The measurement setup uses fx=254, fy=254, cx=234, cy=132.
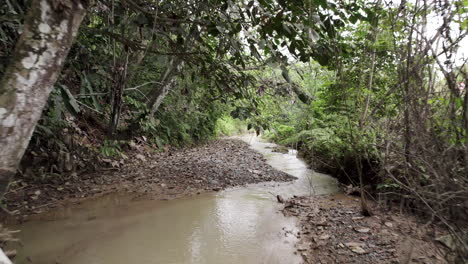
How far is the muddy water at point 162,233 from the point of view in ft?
7.27

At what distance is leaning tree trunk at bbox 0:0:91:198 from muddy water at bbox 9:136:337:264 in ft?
4.16

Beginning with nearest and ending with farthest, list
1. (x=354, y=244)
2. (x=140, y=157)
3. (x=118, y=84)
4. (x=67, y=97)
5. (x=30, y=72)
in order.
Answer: (x=30, y=72)
(x=354, y=244)
(x=67, y=97)
(x=118, y=84)
(x=140, y=157)

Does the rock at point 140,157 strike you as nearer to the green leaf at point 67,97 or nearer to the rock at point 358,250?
the green leaf at point 67,97

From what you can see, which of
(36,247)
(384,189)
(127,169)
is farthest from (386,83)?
(36,247)

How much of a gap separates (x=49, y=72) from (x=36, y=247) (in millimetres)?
1722

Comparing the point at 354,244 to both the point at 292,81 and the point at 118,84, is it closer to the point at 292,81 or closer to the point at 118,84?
the point at 292,81

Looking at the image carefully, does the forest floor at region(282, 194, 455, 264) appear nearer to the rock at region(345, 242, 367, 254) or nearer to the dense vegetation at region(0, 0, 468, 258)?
the rock at region(345, 242, 367, 254)

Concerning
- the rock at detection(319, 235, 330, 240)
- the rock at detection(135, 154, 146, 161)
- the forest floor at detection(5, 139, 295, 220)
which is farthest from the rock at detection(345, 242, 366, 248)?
the rock at detection(135, 154, 146, 161)

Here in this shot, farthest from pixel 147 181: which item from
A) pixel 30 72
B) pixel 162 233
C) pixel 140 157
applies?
pixel 30 72

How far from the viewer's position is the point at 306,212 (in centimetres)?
345

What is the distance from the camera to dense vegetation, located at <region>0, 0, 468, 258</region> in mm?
Result: 1443

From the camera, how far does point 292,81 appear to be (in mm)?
2238

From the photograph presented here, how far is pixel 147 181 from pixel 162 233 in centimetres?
170

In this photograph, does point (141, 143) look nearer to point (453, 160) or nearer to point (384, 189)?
point (384, 189)
